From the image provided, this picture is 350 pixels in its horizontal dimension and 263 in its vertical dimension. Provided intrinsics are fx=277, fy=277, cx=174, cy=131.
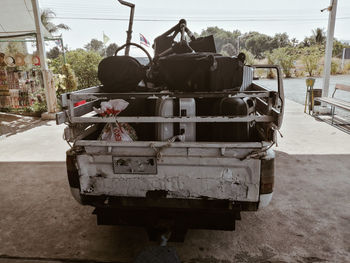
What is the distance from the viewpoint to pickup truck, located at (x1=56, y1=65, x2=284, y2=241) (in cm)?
214

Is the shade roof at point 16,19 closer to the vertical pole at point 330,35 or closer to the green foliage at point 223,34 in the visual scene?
the vertical pole at point 330,35

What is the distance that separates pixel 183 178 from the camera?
2.26 m

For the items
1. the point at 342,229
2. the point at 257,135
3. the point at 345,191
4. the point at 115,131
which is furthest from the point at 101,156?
the point at 345,191

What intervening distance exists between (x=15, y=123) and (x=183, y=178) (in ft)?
26.5

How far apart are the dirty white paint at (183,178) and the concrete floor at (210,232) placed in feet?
2.23

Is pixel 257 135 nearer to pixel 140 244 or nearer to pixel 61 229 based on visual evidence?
pixel 140 244

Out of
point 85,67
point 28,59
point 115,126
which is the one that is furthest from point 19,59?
point 115,126

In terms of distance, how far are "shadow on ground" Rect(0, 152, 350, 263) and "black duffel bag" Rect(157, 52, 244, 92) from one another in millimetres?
1522

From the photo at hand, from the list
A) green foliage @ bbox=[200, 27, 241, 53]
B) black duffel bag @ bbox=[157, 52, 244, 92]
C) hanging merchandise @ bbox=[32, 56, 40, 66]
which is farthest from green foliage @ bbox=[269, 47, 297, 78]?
green foliage @ bbox=[200, 27, 241, 53]

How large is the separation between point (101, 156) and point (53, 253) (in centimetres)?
115

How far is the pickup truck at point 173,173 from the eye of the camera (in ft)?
7.02

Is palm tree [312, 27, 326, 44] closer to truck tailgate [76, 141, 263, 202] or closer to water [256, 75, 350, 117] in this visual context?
water [256, 75, 350, 117]

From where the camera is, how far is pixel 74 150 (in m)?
2.33

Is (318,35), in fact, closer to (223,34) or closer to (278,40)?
(278,40)
